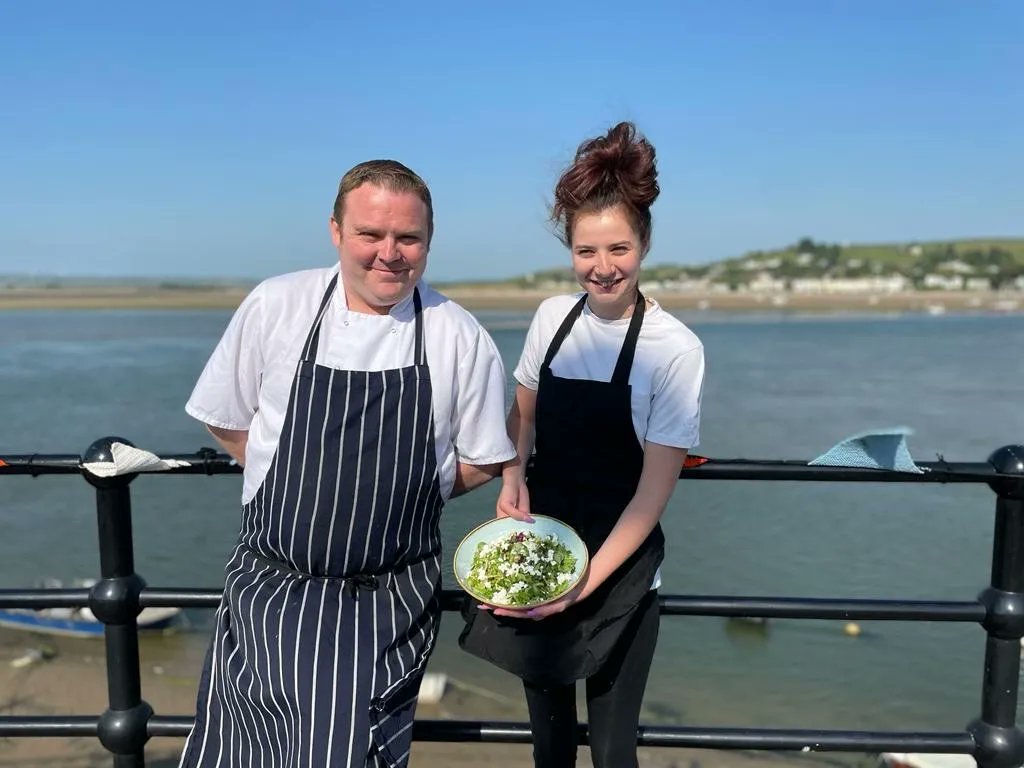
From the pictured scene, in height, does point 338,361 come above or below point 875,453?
above

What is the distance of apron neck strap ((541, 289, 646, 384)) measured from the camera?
195cm

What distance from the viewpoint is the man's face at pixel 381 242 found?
1837mm

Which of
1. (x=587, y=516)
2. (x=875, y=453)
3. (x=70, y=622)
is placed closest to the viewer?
(x=587, y=516)

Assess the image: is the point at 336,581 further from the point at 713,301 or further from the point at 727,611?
the point at 713,301

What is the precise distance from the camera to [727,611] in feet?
7.38

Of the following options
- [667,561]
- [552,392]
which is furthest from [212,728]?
[667,561]

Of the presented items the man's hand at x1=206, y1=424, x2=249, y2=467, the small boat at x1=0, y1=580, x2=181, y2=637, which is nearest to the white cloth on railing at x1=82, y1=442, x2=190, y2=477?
the man's hand at x1=206, y1=424, x2=249, y2=467

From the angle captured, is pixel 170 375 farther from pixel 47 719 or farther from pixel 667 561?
pixel 47 719

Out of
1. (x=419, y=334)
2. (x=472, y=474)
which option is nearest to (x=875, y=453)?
(x=472, y=474)

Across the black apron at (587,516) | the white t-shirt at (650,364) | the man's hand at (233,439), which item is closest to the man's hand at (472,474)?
the black apron at (587,516)

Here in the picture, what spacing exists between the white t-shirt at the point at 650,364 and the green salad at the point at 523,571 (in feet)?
0.98

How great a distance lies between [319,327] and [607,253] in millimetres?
613

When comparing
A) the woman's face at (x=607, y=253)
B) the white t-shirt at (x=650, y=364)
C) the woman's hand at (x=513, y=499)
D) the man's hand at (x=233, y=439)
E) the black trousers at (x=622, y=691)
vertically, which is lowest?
the black trousers at (x=622, y=691)

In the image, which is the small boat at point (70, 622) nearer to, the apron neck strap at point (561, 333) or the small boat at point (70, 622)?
the small boat at point (70, 622)
